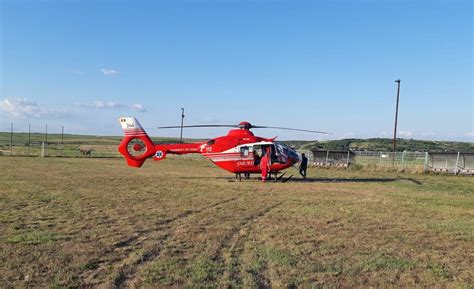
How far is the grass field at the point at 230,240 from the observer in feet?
18.4

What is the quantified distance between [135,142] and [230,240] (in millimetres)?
14886

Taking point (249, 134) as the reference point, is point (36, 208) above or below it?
below

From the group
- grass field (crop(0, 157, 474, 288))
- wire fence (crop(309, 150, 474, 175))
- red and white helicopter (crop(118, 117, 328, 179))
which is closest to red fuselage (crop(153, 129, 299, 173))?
red and white helicopter (crop(118, 117, 328, 179))

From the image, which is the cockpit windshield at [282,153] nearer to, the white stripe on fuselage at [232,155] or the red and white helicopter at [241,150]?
the red and white helicopter at [241,150]

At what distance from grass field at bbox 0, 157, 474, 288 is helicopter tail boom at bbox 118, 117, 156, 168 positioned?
7.43 metres

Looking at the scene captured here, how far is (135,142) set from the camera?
70.8 ft

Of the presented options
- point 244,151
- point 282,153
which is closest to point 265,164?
point 282,153

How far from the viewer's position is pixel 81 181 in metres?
17.9

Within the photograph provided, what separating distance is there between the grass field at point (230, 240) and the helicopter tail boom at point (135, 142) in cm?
743

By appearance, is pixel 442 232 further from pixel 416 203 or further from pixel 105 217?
pixel 105 217

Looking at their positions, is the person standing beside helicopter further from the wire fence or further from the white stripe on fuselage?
the wire fence

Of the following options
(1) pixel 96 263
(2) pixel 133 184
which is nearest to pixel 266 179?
(2) pixel 133 184

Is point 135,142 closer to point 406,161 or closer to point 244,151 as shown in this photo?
point 244,151

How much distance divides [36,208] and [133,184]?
266 inches
